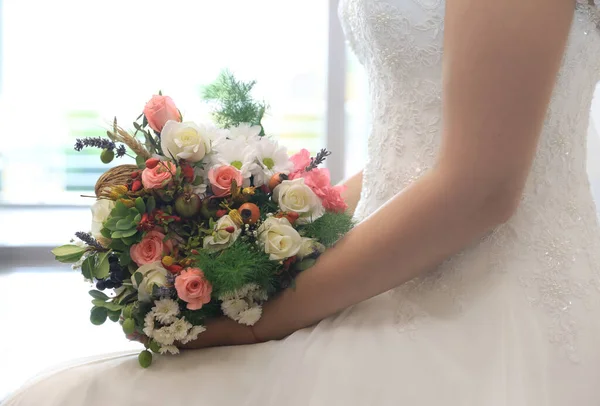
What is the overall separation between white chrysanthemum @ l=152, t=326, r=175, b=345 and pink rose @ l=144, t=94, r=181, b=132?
28 centimetres

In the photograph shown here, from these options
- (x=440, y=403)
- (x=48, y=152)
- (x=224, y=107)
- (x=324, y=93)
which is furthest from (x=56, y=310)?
(x=440, y=403)

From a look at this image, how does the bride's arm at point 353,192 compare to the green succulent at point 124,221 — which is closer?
the green succulent at point 124,221

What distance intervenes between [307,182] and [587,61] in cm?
42

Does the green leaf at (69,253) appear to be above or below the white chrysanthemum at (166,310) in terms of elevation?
above

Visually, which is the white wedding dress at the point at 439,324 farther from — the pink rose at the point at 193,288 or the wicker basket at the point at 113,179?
the wicker basket at the point at 113,179

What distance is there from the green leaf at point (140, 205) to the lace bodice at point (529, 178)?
0.36m

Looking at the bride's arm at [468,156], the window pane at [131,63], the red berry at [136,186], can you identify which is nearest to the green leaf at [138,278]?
the red berry at [136,186]

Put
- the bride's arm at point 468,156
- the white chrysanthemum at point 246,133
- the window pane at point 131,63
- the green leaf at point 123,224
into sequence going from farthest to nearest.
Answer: the window pane at point 131,63 → the white chrysanthemum at point 246,133 → the green leaf at point 123,224 → the bride's arm at point 468,156

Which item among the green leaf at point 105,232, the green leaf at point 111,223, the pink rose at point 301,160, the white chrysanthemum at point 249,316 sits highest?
the pink rose at point 301,160

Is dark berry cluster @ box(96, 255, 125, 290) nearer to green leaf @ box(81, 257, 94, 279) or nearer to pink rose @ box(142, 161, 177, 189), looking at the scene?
green leaf @ box(81, 257, 94, 279)

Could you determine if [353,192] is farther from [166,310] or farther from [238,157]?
[166,310]

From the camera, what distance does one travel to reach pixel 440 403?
0.72 metres

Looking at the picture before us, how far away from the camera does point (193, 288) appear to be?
78 cm

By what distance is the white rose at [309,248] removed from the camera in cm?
85
